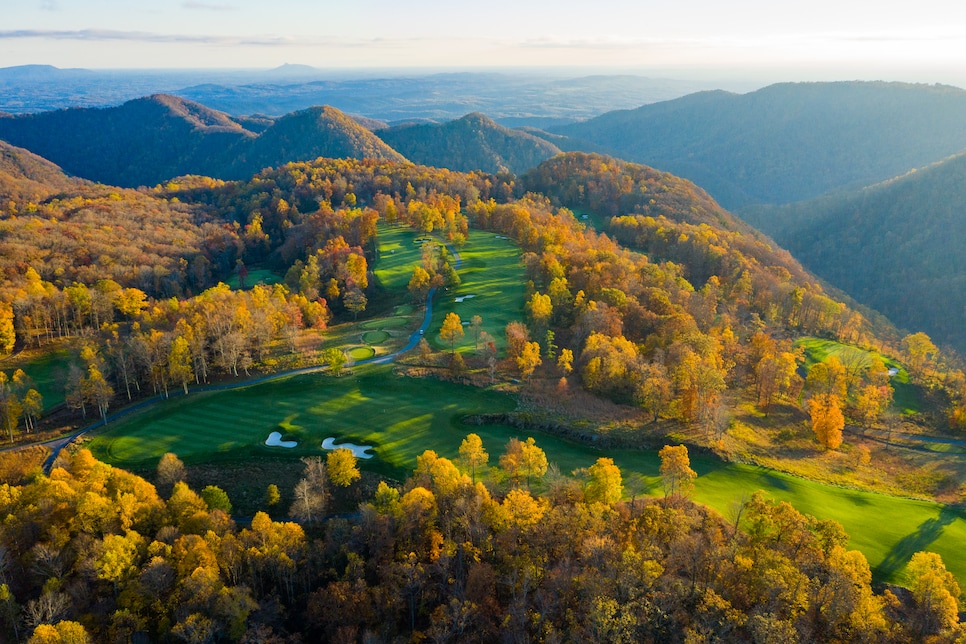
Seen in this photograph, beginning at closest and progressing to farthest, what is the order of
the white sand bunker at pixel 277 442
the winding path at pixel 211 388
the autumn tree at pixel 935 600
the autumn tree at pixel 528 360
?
the autumn tree at pixel 935 600
the white sand bunker at pixel 277 442
the winding path at pixel 211 388
the autumn tree at pixel 528 360

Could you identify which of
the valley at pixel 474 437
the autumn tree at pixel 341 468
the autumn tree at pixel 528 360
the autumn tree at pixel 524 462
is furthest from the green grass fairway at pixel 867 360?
the autumn tree at pixel 341 468

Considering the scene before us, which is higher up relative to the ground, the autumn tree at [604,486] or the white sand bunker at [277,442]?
the autumn tree at [604,486]

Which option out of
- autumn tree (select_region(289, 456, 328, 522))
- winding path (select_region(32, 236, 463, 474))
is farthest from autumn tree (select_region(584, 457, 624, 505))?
winding path (select_region(32, 236, 463, 474))

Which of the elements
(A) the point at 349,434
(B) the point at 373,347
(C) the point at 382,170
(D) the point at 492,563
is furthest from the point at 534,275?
(C) the point at 382,170

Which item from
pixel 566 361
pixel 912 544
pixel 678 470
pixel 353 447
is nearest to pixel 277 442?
pixel 353 447

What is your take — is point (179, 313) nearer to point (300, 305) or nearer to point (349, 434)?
point (300, 305)

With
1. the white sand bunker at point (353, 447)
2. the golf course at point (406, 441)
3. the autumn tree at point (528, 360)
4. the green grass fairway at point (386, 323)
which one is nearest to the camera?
the golf course at point (406, 441)

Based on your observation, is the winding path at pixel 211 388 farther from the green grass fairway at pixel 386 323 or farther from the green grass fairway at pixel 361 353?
the green grass fairway at pixel 386 323
